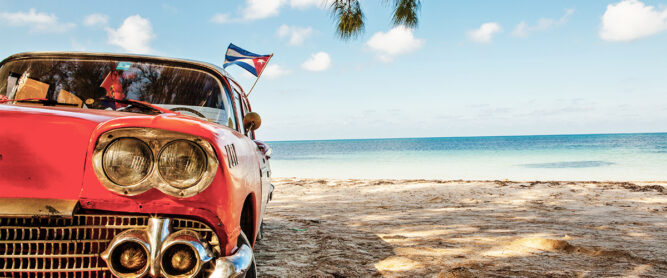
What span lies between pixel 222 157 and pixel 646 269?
3327mm

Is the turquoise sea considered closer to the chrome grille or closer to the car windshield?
the car windshield

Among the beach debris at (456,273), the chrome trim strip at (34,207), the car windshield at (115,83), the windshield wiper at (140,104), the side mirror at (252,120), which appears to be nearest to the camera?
the chrome trim strip at (34,207)

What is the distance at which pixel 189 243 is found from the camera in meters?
1.28

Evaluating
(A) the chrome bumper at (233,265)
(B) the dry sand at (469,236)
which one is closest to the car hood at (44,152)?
(A) the chrome bumper at (233,265)

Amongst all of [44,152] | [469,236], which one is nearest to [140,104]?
[44,152]

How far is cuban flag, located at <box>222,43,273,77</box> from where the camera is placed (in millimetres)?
4564

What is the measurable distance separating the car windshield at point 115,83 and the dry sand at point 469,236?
132cm

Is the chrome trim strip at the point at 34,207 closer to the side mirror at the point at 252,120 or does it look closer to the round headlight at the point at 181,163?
the round headlight at the point at 181,163

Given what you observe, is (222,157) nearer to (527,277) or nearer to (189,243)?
(189,243)

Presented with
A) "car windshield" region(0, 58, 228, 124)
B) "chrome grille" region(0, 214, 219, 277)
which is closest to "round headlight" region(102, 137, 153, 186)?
"chrome grille" region(0, 214, 219, 277)

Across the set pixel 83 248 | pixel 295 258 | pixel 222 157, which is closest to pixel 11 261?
pixel 83 248

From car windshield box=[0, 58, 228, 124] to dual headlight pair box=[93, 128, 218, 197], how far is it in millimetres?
1065

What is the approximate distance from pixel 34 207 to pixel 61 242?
0.47 ft

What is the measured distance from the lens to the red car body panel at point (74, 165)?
1279mm
